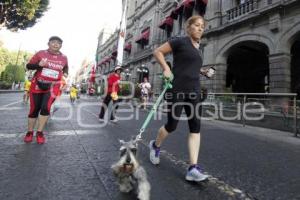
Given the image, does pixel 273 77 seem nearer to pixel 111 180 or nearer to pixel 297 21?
pixel 297 21

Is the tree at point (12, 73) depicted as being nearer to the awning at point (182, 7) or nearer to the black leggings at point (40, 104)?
the awning at point (182, 7)

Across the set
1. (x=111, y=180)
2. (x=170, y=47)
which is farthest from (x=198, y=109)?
(x=111, y=180)

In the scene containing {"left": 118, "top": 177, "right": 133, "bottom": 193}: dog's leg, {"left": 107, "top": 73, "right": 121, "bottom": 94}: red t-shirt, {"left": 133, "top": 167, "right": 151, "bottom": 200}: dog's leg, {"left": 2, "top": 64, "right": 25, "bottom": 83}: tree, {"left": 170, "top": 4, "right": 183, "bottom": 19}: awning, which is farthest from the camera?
{"left": 2, "top": 64, "right": 25, "bottom": 83}: tree

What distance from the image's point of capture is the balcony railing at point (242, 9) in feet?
54.4

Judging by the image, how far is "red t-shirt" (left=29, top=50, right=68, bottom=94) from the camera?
529 cm

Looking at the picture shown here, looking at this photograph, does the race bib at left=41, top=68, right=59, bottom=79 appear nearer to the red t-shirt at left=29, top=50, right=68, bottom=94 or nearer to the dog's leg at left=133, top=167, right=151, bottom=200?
the red t-shirt at left=29, top=50, right=68, bottom=94

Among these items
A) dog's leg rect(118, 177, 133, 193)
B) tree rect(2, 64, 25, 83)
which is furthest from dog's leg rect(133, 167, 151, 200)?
tree rect(2, 64, 25, 83)

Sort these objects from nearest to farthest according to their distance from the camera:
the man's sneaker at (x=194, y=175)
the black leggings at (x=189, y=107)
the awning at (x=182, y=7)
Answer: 1. the man's sneaker at (x=194, y=175)
2. the black leggings at (x=189, y=107)
3. the awning at (x=182, y=7)

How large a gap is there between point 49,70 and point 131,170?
136 inches

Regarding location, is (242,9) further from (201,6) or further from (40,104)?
(40,104)

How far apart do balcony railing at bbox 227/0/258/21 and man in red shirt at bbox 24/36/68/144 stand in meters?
13.9

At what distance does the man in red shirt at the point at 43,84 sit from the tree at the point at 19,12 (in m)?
18.5

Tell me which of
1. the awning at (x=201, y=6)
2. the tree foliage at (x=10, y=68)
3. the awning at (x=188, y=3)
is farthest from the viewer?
the tree foliage at (x=10, y=68)

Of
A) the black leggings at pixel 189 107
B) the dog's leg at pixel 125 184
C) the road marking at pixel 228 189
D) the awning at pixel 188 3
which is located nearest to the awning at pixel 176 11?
the awning at pixel 188 3
